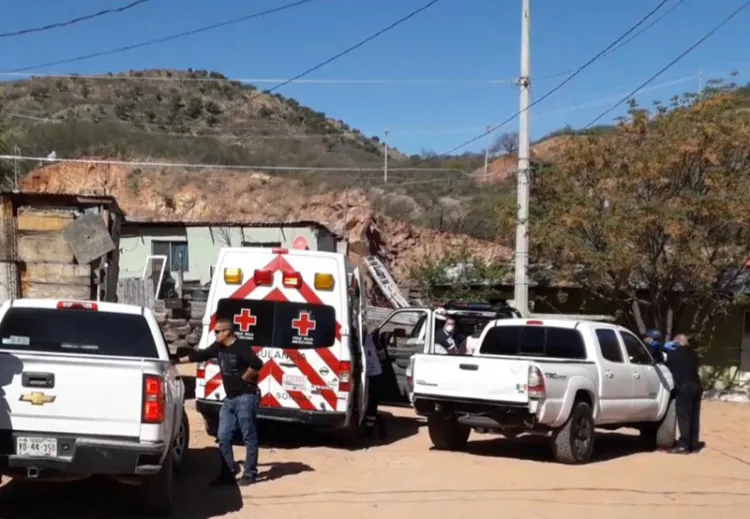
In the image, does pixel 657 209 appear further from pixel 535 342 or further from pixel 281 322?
pixel 281 322

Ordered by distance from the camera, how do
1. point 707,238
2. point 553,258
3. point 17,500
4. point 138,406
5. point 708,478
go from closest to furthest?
1. point 138,406
2. point 17,500
3. point 708,478
4. point 707,238
5. point 553,258

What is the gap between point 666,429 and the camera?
14195 millimetres

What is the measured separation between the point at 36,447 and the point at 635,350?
29.8 feet

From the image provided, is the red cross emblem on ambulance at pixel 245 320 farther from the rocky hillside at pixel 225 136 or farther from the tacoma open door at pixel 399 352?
the rocky hillside at pixel 225 136

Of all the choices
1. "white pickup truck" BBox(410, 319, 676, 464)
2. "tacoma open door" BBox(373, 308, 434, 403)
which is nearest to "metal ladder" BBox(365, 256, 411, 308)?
"tacoma open door" BBox(373, 308, 434, 403)

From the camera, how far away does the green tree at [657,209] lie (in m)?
20.4

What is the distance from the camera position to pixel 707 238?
21000 millimetres

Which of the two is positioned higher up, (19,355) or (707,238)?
(707,238)

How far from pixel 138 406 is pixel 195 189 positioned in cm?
3708

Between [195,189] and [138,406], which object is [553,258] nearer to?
[138,406]

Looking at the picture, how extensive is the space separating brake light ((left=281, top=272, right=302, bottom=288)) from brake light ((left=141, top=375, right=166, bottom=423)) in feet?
16.5

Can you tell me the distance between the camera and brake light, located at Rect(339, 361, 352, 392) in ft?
40.2

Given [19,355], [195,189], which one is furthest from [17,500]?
[195,189]

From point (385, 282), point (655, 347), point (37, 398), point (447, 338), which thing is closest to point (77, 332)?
point (37, 398)
